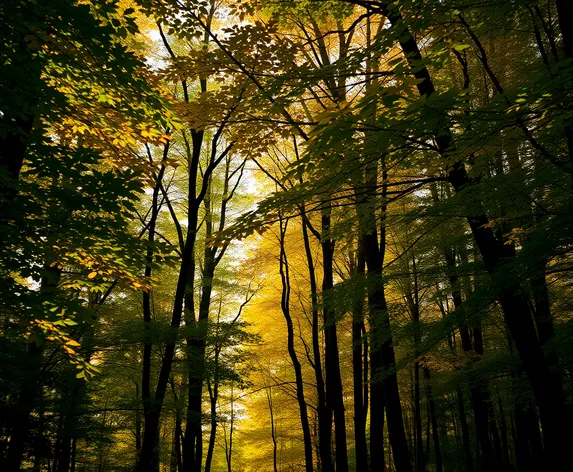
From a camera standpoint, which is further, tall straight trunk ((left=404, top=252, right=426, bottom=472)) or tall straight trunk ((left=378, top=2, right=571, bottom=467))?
tall straight trunk ((left=404, top=252, right=426, bottom=472))

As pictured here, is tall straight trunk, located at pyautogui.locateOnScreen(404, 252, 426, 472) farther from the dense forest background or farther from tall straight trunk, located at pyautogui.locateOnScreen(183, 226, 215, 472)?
tall straight trunk, located at pyautogui.locateOnScreen(183, 226, 215, 472)

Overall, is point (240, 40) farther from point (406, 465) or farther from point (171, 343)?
point (406, 465)

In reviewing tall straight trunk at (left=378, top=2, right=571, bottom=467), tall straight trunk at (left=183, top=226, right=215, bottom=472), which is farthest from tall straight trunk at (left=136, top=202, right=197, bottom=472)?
tall straight trunk at (left=378, top=2, right=571, bottom=467)

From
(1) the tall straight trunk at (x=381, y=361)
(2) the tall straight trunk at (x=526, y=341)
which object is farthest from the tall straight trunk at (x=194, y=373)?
(2) the tall straight trunk at (x=526, y=341)

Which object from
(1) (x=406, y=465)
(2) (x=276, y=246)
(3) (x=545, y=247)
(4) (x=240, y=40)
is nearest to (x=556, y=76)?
(3) (x=545, y=247)

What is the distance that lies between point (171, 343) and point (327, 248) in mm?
4610

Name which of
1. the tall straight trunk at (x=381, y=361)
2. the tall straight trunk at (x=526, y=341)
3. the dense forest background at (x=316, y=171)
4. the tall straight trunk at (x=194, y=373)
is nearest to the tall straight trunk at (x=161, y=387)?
the dense forest background at (x=316, y=171)

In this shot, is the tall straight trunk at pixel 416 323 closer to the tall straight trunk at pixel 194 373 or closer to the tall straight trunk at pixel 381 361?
the tall straight trunk at pixel 381 361

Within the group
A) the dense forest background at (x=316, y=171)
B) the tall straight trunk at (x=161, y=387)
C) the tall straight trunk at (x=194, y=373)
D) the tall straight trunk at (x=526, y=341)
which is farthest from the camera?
the tall straight trunk at (x=194, y=373)

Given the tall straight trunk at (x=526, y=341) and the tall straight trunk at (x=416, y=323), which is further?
the tall straight trunk at (x=416, y=323)

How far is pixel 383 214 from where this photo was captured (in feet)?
17.8

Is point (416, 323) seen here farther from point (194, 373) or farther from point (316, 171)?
point (194, 373)

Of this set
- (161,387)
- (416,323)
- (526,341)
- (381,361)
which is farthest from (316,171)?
(161,387)

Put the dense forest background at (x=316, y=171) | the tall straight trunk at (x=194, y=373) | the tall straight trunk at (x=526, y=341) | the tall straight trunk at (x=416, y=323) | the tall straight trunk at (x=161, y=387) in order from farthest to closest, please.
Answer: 1. the tall straight trunk at (x=194, y=373)
2. the tall straight trunk at (x=161, y=387)
3. the tall straight trunk at (x=416, y=323)
4. the tall straight trunk at (x=526, y=341)
5. the dense forest background at (x=316, y=171)
